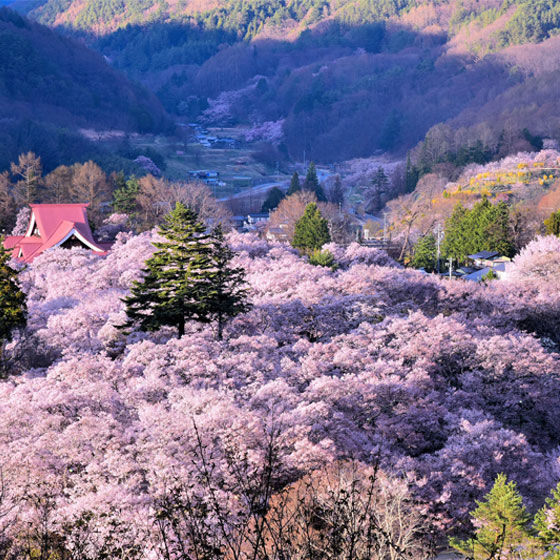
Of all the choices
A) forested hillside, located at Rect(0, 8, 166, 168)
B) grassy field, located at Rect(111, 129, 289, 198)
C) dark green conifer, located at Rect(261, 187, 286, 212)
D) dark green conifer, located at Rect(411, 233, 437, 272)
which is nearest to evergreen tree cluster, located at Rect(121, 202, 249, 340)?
dark green conifer, located at Rect(411, 233, 437, 272)

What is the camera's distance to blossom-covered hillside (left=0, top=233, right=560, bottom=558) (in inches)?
604

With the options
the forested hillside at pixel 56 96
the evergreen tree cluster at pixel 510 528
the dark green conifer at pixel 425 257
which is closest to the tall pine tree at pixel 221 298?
the evergreen tree cluster at pixel 510 528

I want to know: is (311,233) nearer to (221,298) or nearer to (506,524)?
(221,298)

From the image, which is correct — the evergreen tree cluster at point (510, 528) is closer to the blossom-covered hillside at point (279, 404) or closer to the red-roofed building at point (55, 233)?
the blossom-covered hillside at point (279, 404)

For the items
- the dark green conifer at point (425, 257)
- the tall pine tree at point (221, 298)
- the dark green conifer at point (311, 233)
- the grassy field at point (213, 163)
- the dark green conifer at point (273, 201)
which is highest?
the tall pine tree at point (221, 298)

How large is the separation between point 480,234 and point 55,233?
87.2ft

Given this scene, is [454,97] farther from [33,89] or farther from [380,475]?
[380,475]

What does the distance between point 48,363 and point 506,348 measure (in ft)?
41.1

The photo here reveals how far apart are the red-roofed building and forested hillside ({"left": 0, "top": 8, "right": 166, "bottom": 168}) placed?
66.5 metres

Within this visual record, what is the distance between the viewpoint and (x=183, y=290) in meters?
23.8

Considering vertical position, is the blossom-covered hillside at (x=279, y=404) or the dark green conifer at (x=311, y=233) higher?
the blossom-covered hillside at (x=279, y=404)

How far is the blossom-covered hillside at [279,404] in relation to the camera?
15344mm

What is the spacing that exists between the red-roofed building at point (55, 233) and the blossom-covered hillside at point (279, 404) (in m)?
13.1

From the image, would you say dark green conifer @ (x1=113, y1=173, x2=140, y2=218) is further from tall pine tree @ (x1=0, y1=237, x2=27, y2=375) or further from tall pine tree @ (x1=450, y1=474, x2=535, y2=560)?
tall pine tree @ (x1=450, y1=474, x2=535, y2=560)
